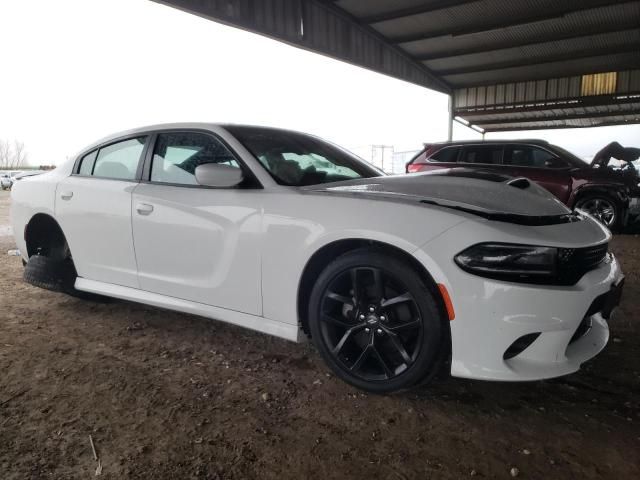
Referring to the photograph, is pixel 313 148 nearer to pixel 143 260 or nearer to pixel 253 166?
pixel 253 166

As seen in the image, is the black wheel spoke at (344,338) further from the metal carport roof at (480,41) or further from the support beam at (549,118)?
the support beam at (549,118)

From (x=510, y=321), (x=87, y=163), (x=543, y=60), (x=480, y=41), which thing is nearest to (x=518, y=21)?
(x=480, y=41)

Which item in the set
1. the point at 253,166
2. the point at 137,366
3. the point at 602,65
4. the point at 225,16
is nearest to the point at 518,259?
the point at 253,166

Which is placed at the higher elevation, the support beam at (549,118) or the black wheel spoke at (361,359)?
the support beam at (549,118)

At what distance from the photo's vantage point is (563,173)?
6.94 meters

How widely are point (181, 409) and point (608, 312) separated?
208 cm

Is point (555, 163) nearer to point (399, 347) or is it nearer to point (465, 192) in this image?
point (465, 192)

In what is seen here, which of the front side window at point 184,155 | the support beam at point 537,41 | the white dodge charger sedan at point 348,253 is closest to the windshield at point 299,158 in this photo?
the white dodge charger sedan at point 348,253

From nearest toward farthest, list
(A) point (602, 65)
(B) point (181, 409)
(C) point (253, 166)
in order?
(B) point (181, 409) → (C) point (253, 166) → (A) point (602, 65)

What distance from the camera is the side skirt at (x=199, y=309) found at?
2.25m

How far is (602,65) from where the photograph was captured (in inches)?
583

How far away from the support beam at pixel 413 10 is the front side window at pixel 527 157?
15.2 feet

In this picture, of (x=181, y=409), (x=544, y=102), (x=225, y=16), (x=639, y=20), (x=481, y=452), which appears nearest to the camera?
(x=481, y=452)

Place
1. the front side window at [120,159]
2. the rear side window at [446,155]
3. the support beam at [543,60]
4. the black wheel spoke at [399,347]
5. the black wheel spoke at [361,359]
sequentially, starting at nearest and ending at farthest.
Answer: the black wheel spoke at [399,347] → the black wheel spoke at [361,359] → the front side window at [120,159] → the rear side window at [446,155] → the support beam at [543,60]
